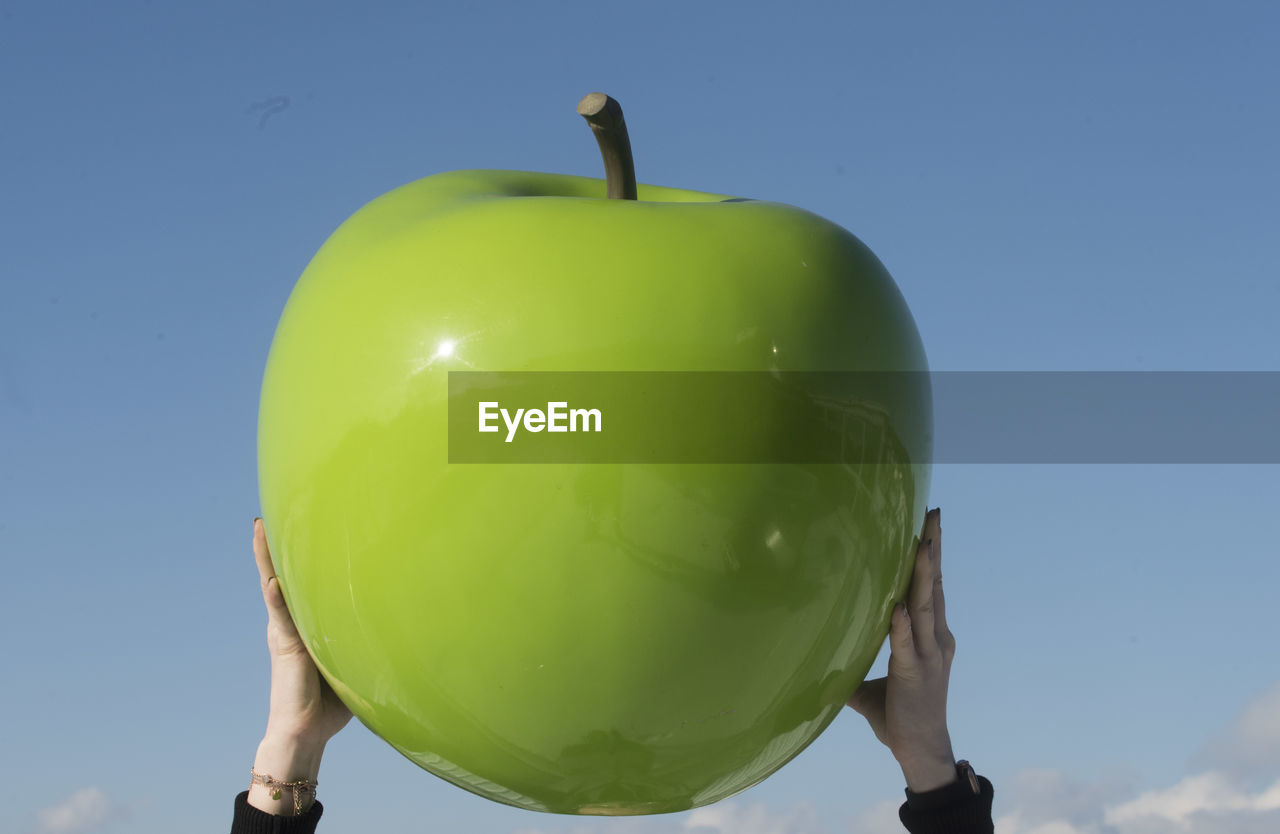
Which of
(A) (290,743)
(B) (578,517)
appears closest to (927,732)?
(B) (578,517)

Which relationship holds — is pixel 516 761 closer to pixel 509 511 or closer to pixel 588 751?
pixel 588 751

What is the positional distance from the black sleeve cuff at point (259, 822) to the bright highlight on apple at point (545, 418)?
1058mm

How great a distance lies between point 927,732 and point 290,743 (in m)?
1.21

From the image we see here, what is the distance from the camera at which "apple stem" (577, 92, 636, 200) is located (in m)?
2.45

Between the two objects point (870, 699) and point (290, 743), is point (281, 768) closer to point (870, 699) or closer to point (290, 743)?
point (290, 743)

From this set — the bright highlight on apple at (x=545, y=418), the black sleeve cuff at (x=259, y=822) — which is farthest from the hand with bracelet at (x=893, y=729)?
the bright highlight on apple at (x=545, y=418)

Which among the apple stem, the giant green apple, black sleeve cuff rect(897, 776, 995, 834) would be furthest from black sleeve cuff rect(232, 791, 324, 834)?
the apple stem

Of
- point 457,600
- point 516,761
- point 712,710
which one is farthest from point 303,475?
point 712,710

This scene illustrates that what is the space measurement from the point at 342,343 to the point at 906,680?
124 centimetres

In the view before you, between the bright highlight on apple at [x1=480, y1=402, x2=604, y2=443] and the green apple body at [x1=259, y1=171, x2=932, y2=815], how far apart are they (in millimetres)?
56

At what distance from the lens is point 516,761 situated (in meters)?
2.16

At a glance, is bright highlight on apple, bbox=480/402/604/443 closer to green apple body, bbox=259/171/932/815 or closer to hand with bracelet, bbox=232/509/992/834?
A: green apple body, bbox=259/171/932/815

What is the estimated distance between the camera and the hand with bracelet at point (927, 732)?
102 inches

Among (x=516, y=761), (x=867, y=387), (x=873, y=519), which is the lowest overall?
(x=516, y=761)
